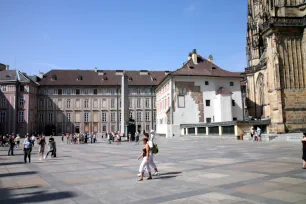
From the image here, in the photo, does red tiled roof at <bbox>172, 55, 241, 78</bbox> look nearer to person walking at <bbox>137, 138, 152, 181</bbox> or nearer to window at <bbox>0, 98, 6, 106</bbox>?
person walking at <bbox>137, 138, 152, 181</bbox>

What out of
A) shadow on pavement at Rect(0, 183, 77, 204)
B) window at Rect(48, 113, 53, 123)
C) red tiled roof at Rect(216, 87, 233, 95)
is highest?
red tiled roof at Rect(216, 87, 233, 95)

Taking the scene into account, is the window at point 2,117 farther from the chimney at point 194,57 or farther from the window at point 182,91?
the chimney at point 194,57

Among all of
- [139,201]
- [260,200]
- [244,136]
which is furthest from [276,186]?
[244,136]

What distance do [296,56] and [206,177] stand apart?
95.8ft

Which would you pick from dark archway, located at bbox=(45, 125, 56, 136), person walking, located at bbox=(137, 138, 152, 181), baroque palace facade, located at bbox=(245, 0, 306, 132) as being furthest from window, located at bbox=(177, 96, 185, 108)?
dark archway, located at bbox=(45, 125, 56, 136)

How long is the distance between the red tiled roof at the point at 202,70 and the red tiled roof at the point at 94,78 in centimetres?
2888

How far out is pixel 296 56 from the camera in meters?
32.2

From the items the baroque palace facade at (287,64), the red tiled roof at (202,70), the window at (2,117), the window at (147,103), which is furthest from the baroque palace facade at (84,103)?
the baroque palace facade at (287,64)

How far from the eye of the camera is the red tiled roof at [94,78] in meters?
76.1

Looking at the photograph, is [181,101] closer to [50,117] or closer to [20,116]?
[50,117]

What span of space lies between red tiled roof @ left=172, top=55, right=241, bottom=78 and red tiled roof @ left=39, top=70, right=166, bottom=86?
28.9 meters

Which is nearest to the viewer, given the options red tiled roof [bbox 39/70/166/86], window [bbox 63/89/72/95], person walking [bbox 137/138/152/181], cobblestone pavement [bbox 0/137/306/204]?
cobblestone pavement [bbox 0/137/306/204]

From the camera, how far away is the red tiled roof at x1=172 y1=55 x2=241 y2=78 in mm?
46781

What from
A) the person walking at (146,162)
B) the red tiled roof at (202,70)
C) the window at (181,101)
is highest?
the red tiled roof at (202,70)
